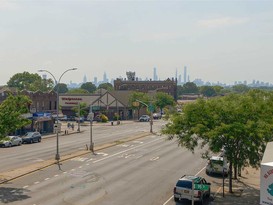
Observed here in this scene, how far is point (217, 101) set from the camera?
2855 cm

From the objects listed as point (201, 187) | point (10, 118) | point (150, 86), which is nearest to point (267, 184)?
point (201, 187)

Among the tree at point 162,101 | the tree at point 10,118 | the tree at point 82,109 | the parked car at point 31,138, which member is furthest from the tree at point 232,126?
the tree at point 162,101

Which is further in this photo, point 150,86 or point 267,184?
point 150,86

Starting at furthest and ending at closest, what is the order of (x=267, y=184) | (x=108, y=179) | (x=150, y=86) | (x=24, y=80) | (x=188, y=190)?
1. (x=150, y=86)
2. (x=24, y=80)
3. (x=108, y=179)
4. (x=188, y=190)
5. (x=267, y=184)

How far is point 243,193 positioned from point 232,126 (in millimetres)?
6211

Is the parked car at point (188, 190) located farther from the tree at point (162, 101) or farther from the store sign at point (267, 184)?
the tree at point (162, 101)

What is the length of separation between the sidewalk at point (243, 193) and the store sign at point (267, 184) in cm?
1005

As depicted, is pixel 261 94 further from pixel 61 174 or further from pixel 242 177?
pixel 61 174

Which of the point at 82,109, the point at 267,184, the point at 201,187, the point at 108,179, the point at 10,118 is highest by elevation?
the point at 10,118

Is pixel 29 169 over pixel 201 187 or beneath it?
beneath

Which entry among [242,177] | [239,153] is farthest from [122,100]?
[239,153]

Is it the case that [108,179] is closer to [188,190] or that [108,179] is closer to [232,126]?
[188,190]

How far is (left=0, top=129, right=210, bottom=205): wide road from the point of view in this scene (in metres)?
26.2

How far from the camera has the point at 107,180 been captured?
32.1 meters
